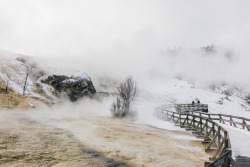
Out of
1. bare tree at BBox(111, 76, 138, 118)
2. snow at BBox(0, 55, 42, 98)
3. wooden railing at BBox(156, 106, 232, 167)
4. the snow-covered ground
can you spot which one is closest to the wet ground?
wooden railing at BBox(156, 106, 232, 167)

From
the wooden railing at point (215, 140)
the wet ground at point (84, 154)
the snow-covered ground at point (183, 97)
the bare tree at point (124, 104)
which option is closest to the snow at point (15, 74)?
the bare tree at point (124, 104)

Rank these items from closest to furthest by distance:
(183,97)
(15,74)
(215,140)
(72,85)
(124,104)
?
(215,140), (124,104), (15,74), (72,85), (183,97)

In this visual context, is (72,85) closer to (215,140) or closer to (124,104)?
(124,104)

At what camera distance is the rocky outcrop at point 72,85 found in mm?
45000

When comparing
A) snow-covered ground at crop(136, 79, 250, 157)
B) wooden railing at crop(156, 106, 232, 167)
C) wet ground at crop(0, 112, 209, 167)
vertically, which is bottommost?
wet ground at crop(0, 112, 209, 167)

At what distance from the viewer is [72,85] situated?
46.5m

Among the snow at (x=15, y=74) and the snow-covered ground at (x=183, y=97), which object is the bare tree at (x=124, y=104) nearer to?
the snow-covered ground at (x=183, y=97)

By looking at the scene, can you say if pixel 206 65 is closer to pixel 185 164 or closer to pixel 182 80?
pixel 182 80

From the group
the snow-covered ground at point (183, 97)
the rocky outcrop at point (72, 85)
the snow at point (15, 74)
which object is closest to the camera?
the snow at point (15, 74)

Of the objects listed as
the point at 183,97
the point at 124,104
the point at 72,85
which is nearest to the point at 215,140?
the point at 124,104

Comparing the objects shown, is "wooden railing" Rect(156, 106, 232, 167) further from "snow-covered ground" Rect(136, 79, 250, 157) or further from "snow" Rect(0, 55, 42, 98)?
"snow" Rect(0, 55, 42, 98)

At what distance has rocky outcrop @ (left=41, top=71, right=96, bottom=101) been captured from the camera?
45000 mm

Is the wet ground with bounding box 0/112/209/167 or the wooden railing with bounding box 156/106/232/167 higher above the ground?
the wooden railing with bounding box 156/106/232/167

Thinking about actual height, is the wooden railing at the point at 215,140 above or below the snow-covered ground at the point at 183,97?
below
